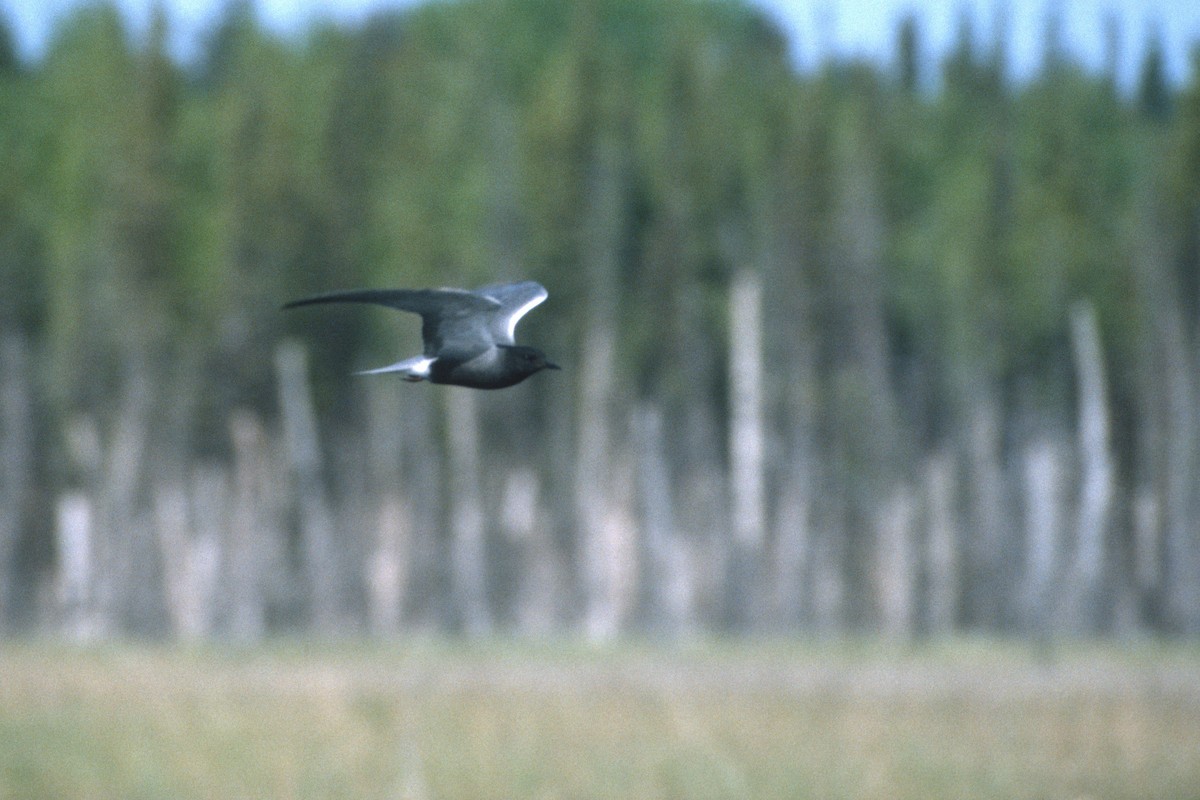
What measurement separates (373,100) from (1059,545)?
1753 centimetres

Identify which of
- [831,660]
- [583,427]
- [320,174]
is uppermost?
[320,174]

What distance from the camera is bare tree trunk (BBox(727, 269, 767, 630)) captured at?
4059 cm

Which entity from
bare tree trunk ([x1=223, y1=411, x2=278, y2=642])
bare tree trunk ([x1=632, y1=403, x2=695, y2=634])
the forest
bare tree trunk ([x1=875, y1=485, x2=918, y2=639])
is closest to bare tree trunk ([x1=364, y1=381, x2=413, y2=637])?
the forest

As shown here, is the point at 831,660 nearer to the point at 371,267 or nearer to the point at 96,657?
the point at 96,657

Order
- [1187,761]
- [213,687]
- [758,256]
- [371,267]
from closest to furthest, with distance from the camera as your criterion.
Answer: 1. [1187,761]
2. [213,687]
3. [371,267]
4. [758,256]

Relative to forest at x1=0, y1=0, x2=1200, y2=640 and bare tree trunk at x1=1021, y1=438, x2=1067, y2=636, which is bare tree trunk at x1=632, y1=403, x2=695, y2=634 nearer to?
forest at x1=0, y1=0, x2=1200, y2=640

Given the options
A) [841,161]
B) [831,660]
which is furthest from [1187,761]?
A: [841,161]

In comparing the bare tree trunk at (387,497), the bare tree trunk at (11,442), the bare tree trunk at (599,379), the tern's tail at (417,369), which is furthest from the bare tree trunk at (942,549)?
the tern's tail at (417,369)

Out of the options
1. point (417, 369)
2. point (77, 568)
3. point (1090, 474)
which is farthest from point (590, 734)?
point (77, 568)

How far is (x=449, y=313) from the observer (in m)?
3.29

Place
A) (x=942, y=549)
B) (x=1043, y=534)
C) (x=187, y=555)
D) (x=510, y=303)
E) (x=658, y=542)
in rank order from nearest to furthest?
(x=510, y=303) → (x=1043, y=534) → (x=658, y=542) → (x=187, y=555) → (x=942, y=549)

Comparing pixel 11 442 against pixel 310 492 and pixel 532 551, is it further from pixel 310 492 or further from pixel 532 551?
pixel 532 551

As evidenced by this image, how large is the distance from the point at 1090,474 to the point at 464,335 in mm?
37525

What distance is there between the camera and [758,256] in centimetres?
4394
